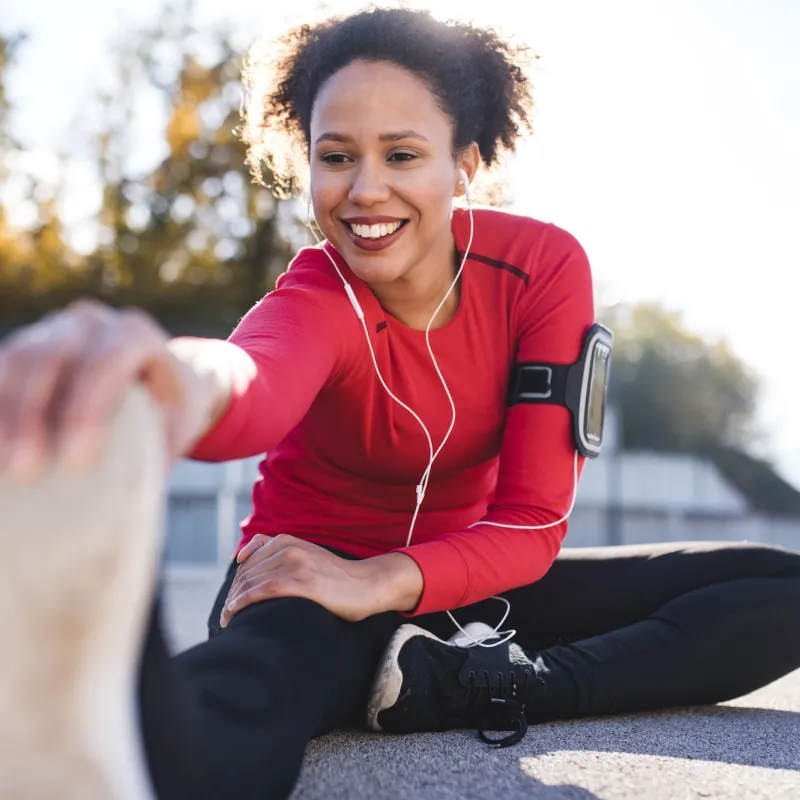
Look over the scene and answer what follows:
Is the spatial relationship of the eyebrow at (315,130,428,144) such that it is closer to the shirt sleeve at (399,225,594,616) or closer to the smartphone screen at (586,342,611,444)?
the shirt sleeve at (399,225,594,616)

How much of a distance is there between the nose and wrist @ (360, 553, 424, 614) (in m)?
0.71

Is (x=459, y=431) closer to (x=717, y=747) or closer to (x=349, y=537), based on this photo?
(x=349, y=537)

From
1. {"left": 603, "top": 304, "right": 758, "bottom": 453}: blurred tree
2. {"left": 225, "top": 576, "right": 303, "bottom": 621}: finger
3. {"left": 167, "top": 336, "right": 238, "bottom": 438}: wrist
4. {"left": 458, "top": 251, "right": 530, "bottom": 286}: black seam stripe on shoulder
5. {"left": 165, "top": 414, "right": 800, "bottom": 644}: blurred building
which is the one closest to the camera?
{"left": 167, "top": 336, "right": 238, "bottom": 438}: wrist

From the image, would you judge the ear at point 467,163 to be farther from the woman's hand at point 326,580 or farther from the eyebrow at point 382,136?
the woman's hand at point 326,580

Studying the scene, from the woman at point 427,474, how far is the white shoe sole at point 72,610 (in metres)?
0.58

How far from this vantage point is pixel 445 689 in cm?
192

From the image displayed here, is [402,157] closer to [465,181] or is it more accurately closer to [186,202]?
[465,181]

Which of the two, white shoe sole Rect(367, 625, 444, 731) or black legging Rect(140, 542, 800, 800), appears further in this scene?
white shoe sole Rect(367, 625, 444, 731)

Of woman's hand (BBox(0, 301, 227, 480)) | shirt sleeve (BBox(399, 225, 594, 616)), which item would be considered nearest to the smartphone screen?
shirt sleeve (BBox(399, 225, 594, 616))

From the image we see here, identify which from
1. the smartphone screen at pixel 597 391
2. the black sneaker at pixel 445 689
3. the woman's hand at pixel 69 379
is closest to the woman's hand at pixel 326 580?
the black sneaker at pixel 445 689

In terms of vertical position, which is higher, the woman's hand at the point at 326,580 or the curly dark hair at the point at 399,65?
the curly dark hair at the point at 399,65

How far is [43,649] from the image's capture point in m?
0.81

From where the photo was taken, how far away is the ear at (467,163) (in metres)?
2.33

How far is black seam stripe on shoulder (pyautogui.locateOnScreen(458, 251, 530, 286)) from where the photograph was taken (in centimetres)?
228
